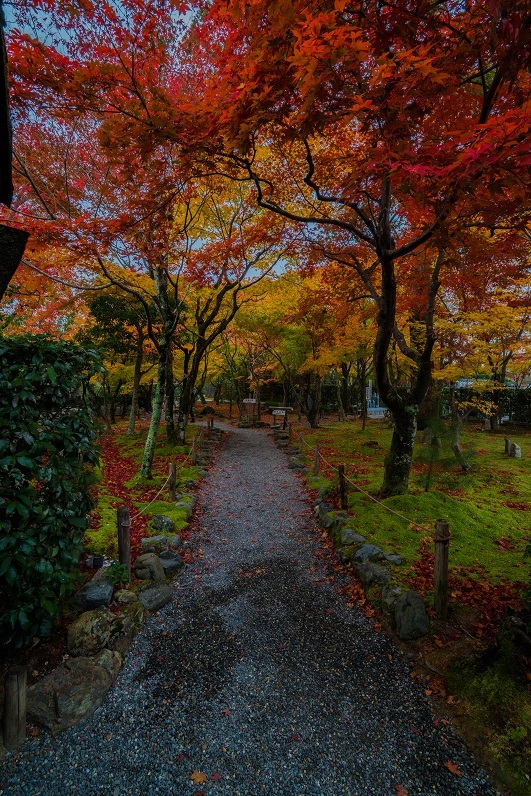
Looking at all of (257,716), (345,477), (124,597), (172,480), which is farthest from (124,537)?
(345,477)

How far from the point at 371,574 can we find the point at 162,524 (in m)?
3.68

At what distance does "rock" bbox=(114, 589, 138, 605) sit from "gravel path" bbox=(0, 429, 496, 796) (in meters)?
0.36

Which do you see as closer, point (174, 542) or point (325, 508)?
point (174, 542)

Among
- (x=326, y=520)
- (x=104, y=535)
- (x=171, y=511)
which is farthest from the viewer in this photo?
(x=171, y=511)

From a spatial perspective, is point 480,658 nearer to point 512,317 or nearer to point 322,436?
point 512,317

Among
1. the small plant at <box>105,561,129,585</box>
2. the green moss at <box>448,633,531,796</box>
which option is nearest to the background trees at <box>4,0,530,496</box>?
the green moss at <box>448,633,531,796</box>

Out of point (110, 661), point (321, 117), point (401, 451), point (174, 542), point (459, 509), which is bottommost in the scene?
point (110, 661)

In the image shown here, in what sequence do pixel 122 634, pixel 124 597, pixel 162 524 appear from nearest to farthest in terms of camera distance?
pixel 122 634 → pixel 124 597 → pixel 162 524

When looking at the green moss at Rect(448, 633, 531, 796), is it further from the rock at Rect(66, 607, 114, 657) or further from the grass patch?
the rock at Rect(66, 607, 114, 657)

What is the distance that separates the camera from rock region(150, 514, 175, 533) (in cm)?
647

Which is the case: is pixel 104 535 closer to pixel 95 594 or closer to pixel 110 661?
pixel 95 594

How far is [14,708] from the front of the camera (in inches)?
110

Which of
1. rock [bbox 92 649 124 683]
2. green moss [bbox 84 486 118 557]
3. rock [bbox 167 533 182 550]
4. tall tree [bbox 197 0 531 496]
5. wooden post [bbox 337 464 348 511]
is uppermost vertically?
tall tree [bbox 197 0 531 496]

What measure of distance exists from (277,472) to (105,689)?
859 centimetres
